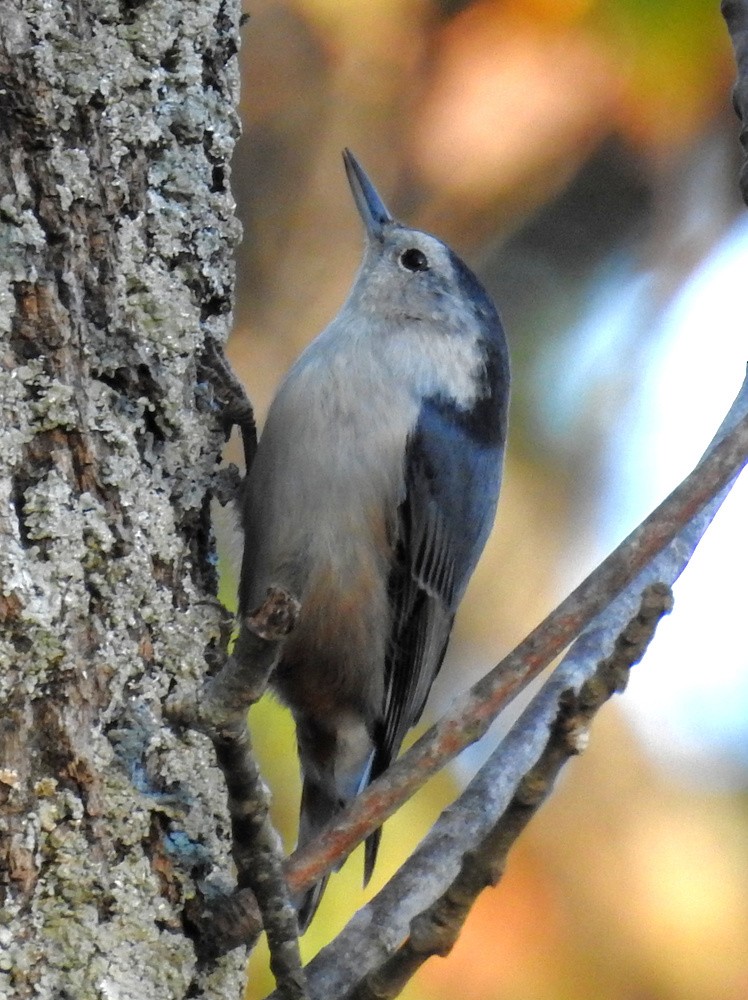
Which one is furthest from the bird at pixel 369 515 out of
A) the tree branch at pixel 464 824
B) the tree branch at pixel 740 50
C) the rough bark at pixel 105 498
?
the tree branch at pixel 740 50

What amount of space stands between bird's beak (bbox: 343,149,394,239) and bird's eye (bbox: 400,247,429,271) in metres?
0.10

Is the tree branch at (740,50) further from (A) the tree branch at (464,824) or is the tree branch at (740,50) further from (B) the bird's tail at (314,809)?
(B) the bird's tail at (314,809)

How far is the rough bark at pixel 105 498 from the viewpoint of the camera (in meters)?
1.11

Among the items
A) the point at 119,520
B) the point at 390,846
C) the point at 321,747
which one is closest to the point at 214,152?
the point at 119,520

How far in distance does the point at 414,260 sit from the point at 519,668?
130 centimetres

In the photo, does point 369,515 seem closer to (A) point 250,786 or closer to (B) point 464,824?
(B) point 464,824

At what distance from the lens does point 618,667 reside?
3.53 feet

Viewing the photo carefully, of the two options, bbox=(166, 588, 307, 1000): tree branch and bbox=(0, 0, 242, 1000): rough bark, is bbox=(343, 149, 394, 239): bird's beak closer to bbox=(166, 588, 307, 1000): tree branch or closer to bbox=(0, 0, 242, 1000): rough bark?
bbox=(0, 0, 242, 1000): rough bark

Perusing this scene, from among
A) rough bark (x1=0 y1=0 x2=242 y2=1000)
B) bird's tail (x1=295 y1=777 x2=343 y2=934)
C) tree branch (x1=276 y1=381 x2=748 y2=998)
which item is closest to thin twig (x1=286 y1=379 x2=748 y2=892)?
tree branch (x1=276 y1=381 x2=748 y2=998)

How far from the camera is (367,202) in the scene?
241cm

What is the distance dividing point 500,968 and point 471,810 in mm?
1158

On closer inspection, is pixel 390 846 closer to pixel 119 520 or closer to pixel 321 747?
pixel 321 747

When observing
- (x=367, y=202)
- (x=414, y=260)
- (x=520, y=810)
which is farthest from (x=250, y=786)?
(x=367, y=202)

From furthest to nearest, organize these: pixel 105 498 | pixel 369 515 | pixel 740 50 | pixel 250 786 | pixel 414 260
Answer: pixel 414 260, pixel 369 515, pixel 740 50, pixel 105 498, pixel 250 786
